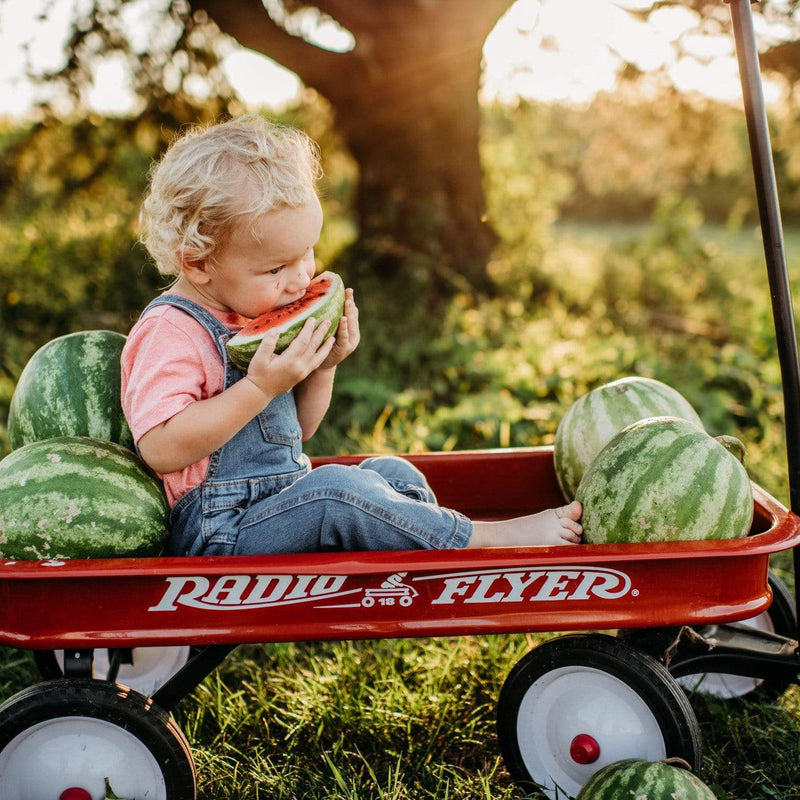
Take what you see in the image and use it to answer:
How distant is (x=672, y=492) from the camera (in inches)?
84.9

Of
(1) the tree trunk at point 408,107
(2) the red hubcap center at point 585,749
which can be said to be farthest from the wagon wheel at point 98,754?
(1) the tree trunk at point 408,107

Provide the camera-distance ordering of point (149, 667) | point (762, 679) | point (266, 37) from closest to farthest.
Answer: point (762, 679) < point (149, 667) < point (266, 37)

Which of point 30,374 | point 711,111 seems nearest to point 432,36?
point 711,111

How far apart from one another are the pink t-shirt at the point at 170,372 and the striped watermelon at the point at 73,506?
134 mm

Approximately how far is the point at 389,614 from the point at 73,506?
857 mm

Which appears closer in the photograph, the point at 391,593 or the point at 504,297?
the point at 391,593

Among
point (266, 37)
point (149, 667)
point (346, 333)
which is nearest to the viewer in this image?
point (346, 333)

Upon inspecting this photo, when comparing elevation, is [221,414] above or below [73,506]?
above

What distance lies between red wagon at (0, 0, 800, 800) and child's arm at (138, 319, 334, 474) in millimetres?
307

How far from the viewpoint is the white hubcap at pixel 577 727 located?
7.12 feet

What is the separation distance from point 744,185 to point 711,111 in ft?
49.2

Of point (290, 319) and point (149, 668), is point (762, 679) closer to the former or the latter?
point (290, 319)

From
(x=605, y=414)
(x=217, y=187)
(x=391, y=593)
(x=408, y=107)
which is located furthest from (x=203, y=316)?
(x=408, y=107)

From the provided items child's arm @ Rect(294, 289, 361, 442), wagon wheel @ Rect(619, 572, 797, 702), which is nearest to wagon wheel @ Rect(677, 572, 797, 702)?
wagon wheel @ Rect(619, 572, 797, 702)
